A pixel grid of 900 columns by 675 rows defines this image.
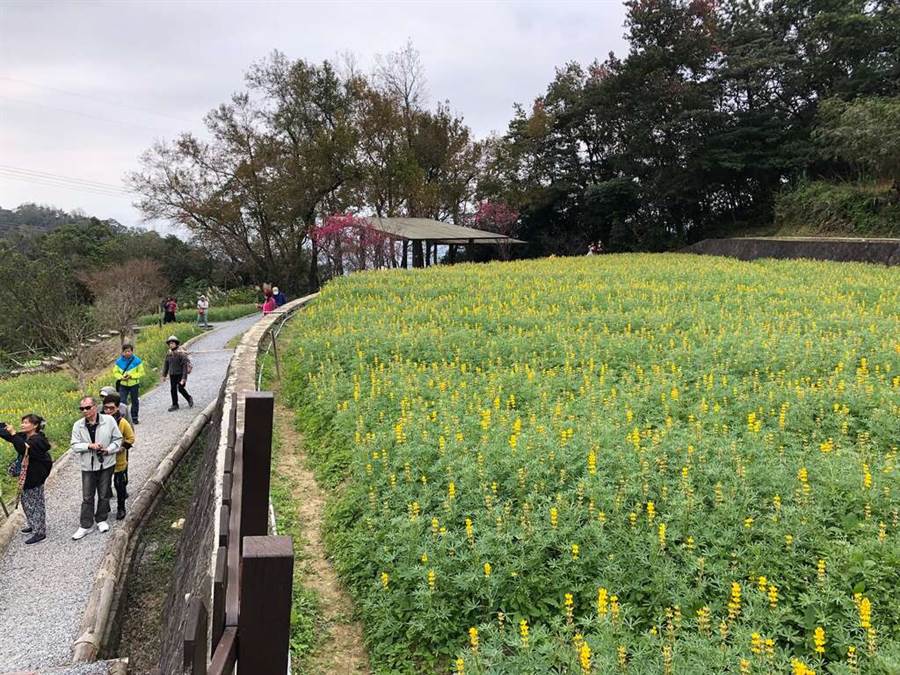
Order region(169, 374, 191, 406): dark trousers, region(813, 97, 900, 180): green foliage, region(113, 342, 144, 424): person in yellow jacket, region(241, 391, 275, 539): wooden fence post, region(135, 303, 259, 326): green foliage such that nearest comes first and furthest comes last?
region(241, 391, 275, 539): wooden fence post → region(113, 342, 144, 424): person in yellow jacket → region(169, 374, 191, 406): dark trousers → region(813, 97, 900, 180): green foliage → region(135, 303, 259, 326): green foliage

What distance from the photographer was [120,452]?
743 centimetres

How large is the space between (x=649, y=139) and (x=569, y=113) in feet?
18.8

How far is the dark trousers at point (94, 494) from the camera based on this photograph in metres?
7.12

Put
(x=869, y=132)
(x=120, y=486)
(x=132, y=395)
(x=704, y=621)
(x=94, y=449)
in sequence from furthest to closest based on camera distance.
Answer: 1. (x=869, y=132)
2. (x=132, y=395)
3. (x=120, y=486)
4. (x=94, y=449)
5. (x=704, y=621)

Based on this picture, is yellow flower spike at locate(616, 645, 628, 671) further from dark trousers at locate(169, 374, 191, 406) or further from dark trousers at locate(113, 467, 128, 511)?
dark trousers at locate(169, 374, 191, 406)

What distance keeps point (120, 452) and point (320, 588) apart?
4474mm

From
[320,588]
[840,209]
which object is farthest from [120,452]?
[840,209]

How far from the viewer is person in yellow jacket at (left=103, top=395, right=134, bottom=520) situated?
7.26 metres

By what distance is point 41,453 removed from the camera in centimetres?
700

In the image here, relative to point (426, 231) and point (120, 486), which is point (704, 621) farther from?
point (426, 231)

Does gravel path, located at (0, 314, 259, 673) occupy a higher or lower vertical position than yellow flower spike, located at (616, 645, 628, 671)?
lower

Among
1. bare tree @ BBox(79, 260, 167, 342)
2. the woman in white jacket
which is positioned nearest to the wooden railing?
the woman in white jacket

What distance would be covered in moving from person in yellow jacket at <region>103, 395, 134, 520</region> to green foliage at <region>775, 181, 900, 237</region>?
21061 millimetres

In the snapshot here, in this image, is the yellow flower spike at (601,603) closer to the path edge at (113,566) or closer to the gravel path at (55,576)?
the path edge at (113,566)
